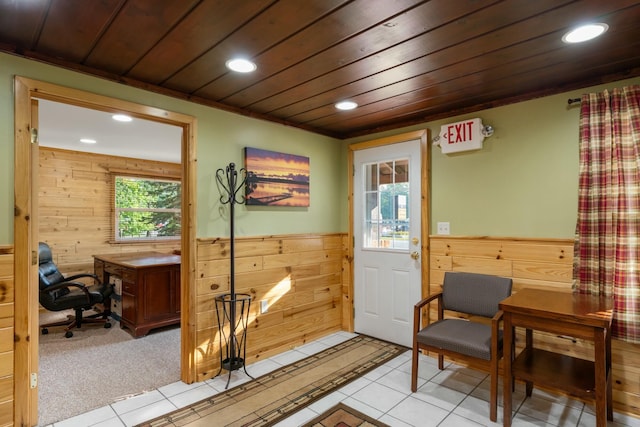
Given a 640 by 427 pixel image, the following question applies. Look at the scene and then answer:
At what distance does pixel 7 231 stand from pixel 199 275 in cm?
117

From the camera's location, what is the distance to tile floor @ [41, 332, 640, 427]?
83.6 inches

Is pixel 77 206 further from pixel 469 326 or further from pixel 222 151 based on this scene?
pixel 469 326

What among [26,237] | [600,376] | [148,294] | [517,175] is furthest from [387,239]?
[26,237]

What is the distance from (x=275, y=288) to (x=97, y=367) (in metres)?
1.63

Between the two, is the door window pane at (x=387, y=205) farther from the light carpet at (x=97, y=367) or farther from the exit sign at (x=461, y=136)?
the light carpet at (x=97, y=367)

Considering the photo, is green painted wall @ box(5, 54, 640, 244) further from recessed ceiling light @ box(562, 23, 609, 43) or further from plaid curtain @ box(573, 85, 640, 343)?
recessed ceiling light @ box(562, 23, 609, 43)

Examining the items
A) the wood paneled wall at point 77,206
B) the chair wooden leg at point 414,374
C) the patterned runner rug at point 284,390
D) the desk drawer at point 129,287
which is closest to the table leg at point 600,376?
the chair wooden leg at point 414,374

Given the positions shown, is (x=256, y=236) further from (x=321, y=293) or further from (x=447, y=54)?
(x=447, y=54)

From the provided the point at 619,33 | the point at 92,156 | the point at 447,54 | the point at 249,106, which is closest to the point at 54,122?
the point at 92,156

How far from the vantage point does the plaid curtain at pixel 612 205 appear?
2.13 metres

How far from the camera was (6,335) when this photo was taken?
1.88m

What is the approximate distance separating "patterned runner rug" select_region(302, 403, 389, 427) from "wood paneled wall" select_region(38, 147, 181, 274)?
4633 millimetres

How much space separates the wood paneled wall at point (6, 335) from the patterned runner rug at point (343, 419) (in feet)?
5.44

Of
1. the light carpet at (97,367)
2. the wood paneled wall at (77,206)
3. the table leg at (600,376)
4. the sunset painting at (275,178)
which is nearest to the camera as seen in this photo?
the table leg at (600,376)
